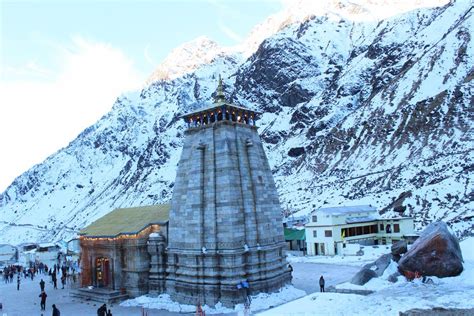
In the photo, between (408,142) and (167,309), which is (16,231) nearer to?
(408,142)

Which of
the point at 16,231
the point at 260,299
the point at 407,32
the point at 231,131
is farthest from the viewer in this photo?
the point at 407,32

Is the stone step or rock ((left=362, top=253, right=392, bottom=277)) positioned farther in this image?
the stone step

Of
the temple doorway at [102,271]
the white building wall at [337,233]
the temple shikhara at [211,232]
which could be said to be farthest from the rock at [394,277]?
the white building wall at [337,233]

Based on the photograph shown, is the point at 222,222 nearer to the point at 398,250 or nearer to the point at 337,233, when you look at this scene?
the point at 398,250

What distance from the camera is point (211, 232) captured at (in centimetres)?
2573

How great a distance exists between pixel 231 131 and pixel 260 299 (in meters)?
11.0

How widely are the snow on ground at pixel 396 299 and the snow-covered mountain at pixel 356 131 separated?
4145 cm

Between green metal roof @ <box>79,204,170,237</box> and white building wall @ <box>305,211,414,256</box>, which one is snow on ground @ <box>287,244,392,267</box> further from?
green metal roof @ <box>79,204,170,237</box>

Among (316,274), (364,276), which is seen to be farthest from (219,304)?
(316,274)

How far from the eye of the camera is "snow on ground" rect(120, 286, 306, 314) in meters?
24.5

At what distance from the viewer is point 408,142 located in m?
99.6

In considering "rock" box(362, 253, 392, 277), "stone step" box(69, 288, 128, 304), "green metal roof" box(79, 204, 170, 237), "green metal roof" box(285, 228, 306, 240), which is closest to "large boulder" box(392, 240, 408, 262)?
"rock" box(362, 253, 392, 277)

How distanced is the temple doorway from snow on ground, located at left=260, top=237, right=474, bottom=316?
23.6m

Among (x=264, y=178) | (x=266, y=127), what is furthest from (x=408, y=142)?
(x=264, y=178)
